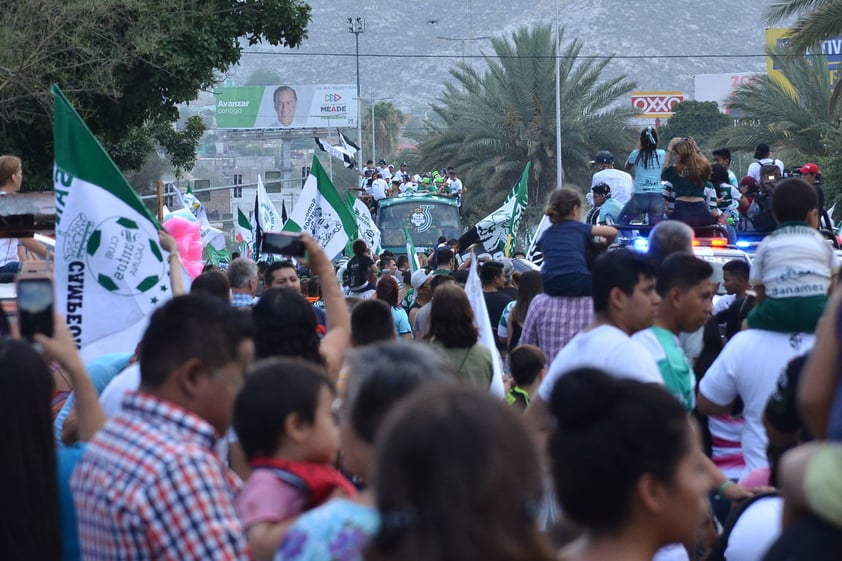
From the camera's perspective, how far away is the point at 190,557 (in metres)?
3.14

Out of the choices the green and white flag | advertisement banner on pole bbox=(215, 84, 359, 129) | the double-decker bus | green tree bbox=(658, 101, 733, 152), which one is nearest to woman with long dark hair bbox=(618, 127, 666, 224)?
the green and white flag

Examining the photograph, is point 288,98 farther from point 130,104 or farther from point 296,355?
point 296,355

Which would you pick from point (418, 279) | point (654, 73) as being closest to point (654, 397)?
point (418, 279)

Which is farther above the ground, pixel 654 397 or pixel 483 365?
pixel 654 397

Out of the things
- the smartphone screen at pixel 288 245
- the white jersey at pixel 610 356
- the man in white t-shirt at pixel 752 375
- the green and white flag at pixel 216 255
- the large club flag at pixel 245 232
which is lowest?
the green and white flag at pixel 216 255

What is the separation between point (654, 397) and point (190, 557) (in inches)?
46.4

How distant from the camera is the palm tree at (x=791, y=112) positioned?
108ft

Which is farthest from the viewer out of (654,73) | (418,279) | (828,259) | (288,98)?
(654,73)

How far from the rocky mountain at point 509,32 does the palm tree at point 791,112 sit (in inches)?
3595

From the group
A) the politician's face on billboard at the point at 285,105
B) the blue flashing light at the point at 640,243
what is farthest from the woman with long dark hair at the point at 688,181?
the politician's face on billboard at the point at 285,105

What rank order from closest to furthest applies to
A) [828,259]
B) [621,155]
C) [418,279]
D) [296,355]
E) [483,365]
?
[296,355] < [828,259] < [483,365] < [418,279] < [621,155]

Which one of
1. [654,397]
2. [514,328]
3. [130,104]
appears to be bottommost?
[514,328]

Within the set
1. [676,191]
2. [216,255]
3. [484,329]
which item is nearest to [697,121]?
[216,255]

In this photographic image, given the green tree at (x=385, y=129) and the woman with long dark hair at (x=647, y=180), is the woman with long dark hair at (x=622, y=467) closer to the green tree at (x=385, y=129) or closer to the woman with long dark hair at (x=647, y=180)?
the woman with long dark hair at (x=647, y=180)
